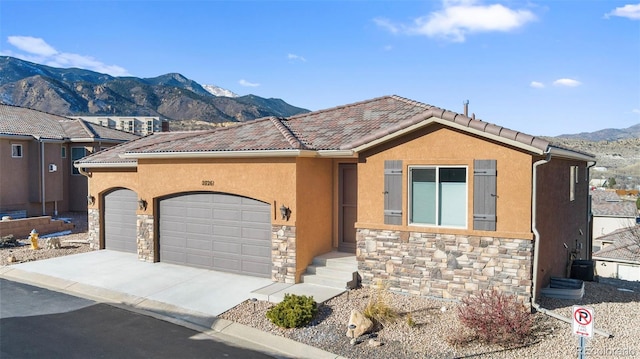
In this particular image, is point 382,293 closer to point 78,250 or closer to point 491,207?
point 491,207

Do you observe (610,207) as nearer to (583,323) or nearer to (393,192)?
(393,192)

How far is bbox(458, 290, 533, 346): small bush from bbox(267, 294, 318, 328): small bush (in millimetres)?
2969

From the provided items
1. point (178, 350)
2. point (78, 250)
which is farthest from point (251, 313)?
point (78, 250)

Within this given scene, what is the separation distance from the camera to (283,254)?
12.0 metres

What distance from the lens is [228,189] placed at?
510 inches

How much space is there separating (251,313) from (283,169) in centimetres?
382

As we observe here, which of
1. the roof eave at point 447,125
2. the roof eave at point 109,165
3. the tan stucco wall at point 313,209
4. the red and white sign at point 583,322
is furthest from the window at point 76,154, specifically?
the red and white sign at point 583,322

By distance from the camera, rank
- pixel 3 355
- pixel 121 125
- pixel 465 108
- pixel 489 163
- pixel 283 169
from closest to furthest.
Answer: pixel 3 355 → pixel 489 163 → pixel 283 169 → pixel 465 108 → pixel 121 125

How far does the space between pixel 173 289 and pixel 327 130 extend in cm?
622

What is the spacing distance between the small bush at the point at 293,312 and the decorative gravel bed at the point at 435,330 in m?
0.13

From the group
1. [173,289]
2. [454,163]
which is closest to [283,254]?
[173,289]

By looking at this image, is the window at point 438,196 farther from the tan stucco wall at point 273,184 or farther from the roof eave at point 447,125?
the tan stucco wall at point 273,184

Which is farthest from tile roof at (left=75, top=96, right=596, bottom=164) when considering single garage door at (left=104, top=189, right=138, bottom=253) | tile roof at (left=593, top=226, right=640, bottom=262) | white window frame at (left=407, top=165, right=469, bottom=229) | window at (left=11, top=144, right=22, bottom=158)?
tile roof at (left=593, top=226, right=640, bottom=262)

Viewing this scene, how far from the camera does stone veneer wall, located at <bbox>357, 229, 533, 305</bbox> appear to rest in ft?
31.9
